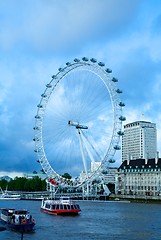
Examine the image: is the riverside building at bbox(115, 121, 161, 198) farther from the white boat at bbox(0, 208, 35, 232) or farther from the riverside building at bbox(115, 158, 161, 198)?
the white boat at bbox(0, 208, 35, 232)

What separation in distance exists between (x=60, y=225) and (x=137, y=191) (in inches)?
2746

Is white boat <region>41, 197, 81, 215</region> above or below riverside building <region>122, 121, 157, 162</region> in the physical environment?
below

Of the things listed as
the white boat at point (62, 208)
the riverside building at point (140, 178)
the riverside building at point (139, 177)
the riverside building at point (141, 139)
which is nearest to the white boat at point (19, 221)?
the white boat at point (62, 208)

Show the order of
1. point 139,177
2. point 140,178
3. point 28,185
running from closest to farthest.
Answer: point 140,178
point 139,177
point 28,185

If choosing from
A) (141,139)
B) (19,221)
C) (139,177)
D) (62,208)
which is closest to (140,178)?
(139,177)

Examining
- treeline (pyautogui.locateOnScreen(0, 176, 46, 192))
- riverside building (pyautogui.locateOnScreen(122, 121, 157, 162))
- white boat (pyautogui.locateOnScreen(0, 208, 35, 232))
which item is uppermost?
riverside building (pyautogui.locateOnScreen(122, 121, 157, 162))

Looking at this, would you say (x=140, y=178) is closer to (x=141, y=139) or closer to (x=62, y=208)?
(x=62, y=208)

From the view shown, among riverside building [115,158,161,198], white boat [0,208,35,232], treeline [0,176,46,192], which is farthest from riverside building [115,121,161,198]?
white boat [0,208,35,232]

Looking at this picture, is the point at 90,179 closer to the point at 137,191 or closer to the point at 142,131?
the point at 137,191

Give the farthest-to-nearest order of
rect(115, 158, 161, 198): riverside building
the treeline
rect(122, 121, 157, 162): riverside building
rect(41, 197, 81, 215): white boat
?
rect(122, 121, 157, 162): riverside building → the treeline → rect(115, 158, 161, 198): riverside building → rect(41, 197, 81, 215): white boat

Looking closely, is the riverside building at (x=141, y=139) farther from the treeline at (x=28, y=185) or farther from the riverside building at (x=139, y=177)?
the riverside building at (x=139, y=177)

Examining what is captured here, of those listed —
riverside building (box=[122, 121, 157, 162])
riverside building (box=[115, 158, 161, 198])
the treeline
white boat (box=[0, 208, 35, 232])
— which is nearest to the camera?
white boat (box=[0, 208, 35, 232])

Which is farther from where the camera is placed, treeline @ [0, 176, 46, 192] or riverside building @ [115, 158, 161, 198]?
treeline @ [0, 176, 46, 192]

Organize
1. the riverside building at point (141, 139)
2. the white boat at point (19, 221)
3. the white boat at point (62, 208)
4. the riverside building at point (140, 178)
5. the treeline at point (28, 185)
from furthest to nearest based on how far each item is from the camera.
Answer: the riverside building at point (141, 139)
the treeline at point (28, 185)
the riverside building at point (140, 178)
the white boat at point (62, 208)
the white boat at point (19, 221)
